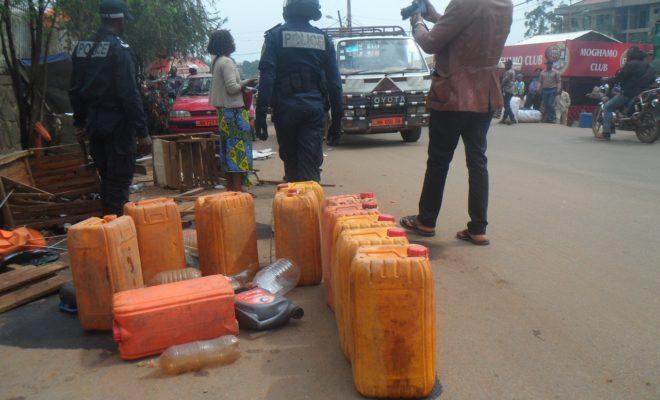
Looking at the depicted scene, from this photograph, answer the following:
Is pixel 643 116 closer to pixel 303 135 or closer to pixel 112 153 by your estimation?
pixel 303 135

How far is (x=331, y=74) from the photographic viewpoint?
191 inches

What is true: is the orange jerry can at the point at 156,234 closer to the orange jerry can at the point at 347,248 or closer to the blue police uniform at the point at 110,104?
the blue police uniform at the point at 110,104

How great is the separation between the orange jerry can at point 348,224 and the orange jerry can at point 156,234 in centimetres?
109

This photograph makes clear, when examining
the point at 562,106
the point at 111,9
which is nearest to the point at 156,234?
the point at 111,9

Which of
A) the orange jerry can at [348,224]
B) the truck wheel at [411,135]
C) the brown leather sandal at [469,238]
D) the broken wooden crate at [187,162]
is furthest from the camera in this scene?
the truck wheel at [411,135]

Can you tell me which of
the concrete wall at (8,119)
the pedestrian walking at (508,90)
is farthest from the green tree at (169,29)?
the pedestrian walking at (508,90)

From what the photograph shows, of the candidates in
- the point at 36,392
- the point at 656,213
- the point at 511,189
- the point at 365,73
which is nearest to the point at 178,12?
the point at 365,73

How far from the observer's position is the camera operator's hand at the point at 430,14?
495 cm

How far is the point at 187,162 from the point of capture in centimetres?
788

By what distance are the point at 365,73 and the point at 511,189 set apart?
5.54m

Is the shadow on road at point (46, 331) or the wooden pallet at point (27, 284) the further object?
the wooden pallet at point (27, 284)

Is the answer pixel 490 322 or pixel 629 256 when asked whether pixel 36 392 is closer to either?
pixel 490 322

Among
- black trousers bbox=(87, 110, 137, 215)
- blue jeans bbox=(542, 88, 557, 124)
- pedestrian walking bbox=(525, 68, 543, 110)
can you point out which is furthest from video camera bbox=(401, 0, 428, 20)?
pedestrian walking bbox=(525, 68, 543, 110)

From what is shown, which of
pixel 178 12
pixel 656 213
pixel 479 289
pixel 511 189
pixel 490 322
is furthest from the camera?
pixel 178 12
